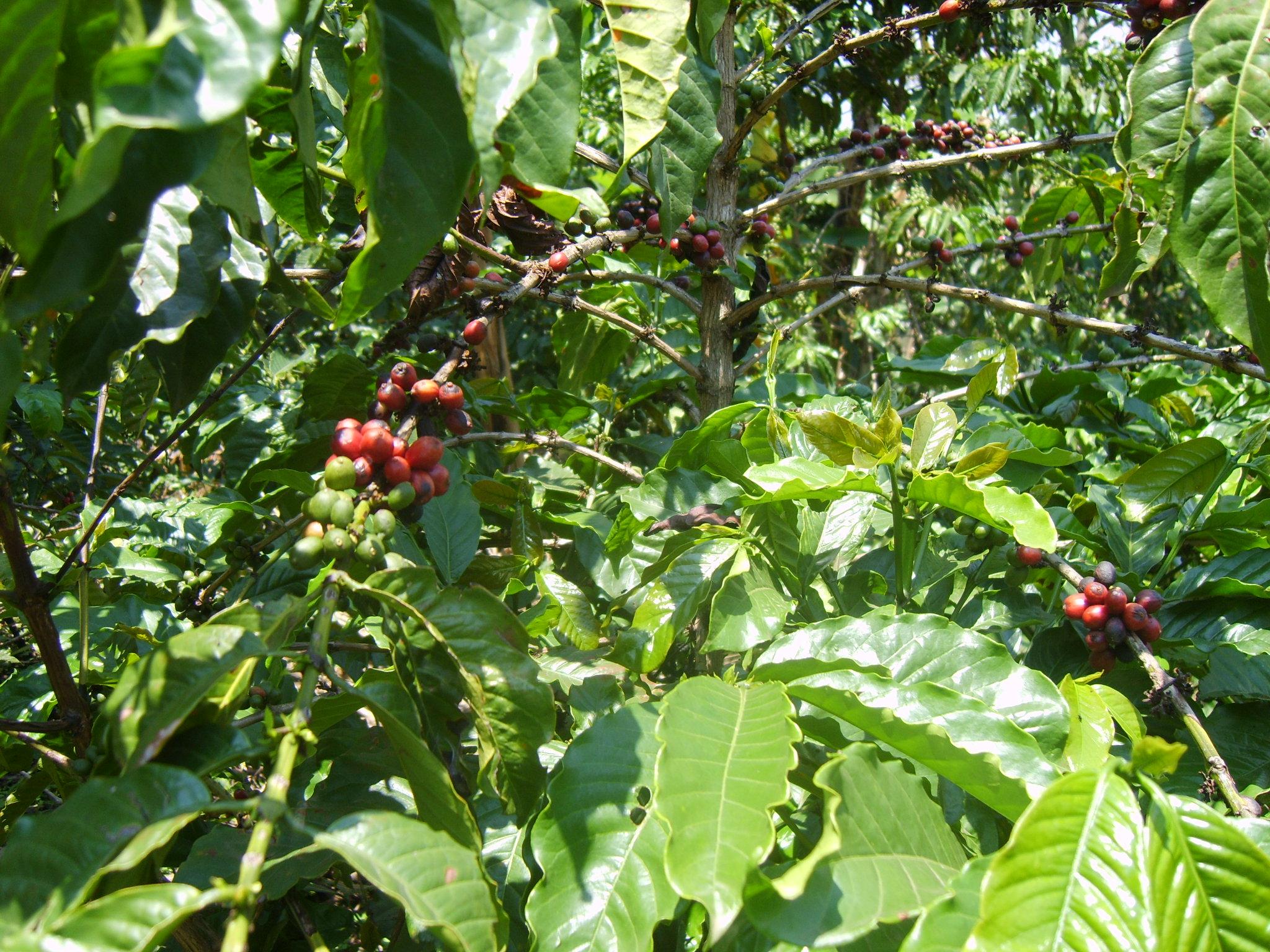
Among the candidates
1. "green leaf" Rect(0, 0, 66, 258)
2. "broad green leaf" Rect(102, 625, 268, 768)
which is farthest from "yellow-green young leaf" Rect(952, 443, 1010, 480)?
"green leaf" Rect(0, 0, 66, 258)

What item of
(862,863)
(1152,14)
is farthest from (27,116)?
(1152,14)

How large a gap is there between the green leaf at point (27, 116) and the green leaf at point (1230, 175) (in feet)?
3.03

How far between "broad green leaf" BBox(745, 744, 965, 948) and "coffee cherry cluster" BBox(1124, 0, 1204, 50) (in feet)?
3.13

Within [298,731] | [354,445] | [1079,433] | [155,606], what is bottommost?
[1079,433]

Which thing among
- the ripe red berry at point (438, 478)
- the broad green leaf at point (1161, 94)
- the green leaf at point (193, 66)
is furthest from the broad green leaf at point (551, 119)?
the broad green leaf at point (1161, 94)

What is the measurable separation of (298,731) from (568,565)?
0.89 meters

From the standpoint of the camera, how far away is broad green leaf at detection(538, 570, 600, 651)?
1.13 meters

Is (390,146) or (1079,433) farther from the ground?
(390,146)

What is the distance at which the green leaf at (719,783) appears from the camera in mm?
579

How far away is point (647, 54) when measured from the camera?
79cm

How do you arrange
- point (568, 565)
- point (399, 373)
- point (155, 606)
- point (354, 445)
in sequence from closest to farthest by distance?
point (354, 445) < point (399, 373) < point (155, 606) < point (568, 565)

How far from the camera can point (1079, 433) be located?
6.42ft

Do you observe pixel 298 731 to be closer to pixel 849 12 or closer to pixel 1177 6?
pixel 1177 6

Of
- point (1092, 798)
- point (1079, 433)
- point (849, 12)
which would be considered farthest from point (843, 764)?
point (849, 12)
